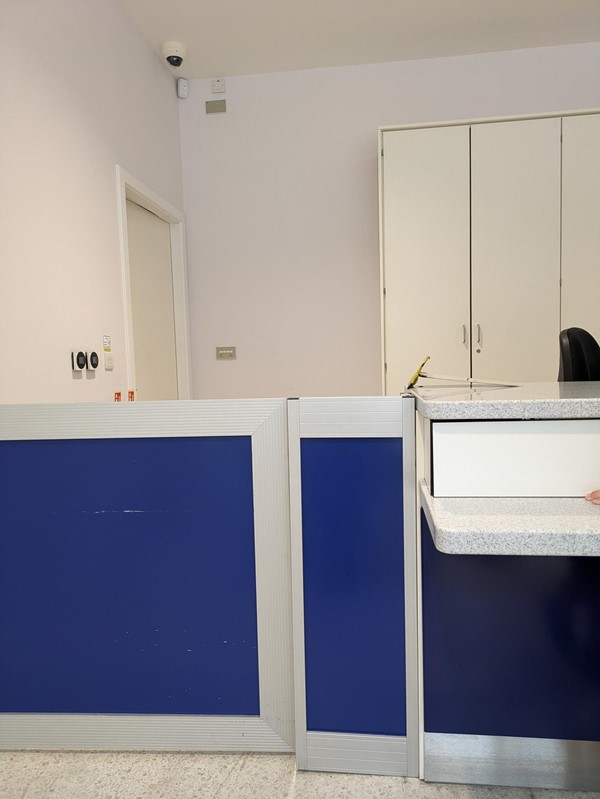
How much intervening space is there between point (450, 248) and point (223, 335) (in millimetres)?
1609

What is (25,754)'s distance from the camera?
157 cm

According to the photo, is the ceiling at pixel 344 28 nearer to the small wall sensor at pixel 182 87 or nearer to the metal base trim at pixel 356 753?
the small wall sensor at pixel 182 87

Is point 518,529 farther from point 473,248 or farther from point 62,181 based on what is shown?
point 473,248

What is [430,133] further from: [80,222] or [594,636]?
[594,636]

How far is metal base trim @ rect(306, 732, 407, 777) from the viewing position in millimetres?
1423

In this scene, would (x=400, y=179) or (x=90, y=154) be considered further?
(x=400, y=179)

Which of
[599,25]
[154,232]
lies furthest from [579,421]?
[599,25]

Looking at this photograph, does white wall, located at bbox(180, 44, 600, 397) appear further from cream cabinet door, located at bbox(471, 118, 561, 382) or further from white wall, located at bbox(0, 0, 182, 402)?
white wall, located at bbox(0, 0, 182, 402)

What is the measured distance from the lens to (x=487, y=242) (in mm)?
3076

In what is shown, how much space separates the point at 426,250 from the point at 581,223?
82cm

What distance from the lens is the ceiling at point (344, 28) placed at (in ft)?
9.64

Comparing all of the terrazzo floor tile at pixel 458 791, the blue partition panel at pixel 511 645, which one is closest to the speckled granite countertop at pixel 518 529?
the blue partition panel at pixel 511 645

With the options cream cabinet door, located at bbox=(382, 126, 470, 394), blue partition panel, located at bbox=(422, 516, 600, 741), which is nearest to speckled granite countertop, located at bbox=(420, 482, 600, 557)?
blue partition panel, located at bbox=(422, 516, 600, 741)

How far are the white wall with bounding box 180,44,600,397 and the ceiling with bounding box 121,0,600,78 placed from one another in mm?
143
